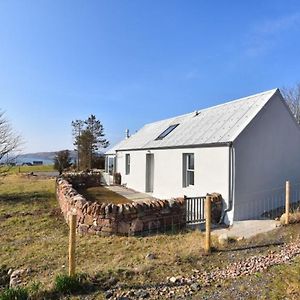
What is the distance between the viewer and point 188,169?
43.8ft

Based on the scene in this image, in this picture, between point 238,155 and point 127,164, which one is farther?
point 127,164

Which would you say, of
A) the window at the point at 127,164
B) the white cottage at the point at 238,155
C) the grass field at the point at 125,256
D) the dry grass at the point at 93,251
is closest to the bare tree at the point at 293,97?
the window at the point at 127,164

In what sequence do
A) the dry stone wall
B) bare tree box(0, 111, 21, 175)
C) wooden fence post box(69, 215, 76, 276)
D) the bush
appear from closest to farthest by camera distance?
the bush → wooden fence post box(69, 215, 76, 276) → the dry stone wall → bare tree box(0, 111, 21, 175)

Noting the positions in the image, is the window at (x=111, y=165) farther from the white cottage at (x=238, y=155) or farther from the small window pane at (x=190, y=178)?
the small window pane at (x=190, y=178)

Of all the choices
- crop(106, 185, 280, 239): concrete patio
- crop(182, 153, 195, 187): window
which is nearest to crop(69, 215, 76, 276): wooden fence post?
crop(106, 185, 280, 239): concrete patio

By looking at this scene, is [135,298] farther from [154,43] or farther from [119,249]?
[154,43]

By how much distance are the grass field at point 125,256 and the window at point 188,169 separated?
13.1 ft

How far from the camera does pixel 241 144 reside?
10.8m

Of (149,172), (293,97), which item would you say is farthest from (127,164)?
(293,97)

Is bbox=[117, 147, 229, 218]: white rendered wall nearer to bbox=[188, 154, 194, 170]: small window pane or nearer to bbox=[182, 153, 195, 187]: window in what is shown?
bbox=[182, 153, 195, 187]: window

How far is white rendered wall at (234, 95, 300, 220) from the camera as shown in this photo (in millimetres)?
10797

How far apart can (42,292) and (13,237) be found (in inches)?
227

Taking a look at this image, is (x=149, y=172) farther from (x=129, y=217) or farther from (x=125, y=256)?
(x=125, y=256)

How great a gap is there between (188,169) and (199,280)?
26.0 ft
